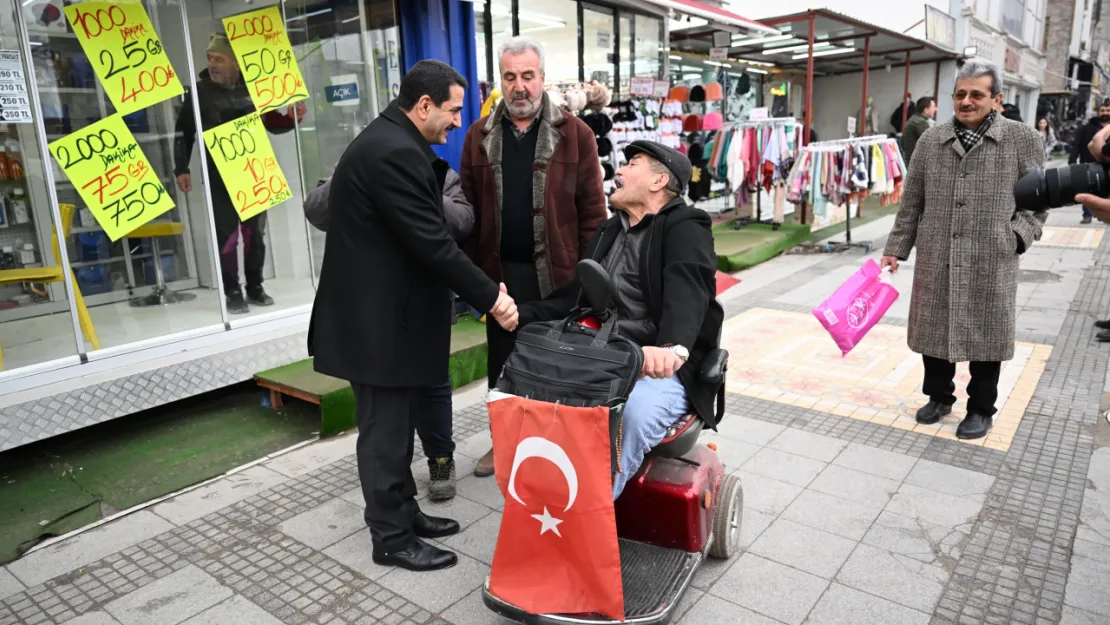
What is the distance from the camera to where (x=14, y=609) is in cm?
275

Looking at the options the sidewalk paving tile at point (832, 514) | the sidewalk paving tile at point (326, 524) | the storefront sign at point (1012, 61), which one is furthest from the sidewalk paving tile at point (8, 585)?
the storefront sign at point (1012, 61)

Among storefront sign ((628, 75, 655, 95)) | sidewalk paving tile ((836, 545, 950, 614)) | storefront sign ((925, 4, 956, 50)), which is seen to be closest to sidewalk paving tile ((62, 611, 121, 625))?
sidewalk paving tile ((836, 545, 950, 614))

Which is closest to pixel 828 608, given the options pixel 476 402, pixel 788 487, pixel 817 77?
pixel 788 487

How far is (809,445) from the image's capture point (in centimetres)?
399

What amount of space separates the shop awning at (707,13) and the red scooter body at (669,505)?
18.9 ft

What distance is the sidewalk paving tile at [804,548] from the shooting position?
286 centimetres

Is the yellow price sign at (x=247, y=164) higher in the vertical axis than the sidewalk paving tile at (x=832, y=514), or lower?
higher

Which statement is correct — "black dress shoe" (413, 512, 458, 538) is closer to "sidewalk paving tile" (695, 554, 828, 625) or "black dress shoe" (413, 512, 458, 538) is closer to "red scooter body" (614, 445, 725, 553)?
"red scooter body" (614, 445, 725, 553)

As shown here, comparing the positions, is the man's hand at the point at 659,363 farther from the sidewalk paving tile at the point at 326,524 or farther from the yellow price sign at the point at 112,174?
the yellow price sign at the point at 112,174

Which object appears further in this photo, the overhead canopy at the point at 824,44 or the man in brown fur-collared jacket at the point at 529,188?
the overhead canopy at the point at 824,44

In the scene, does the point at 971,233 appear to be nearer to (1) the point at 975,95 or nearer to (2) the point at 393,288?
(1) the point at 975,95

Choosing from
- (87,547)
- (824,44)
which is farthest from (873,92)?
(87,547)

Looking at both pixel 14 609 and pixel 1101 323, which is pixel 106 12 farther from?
pixel 1101 323

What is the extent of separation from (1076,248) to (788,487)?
28.4ft
